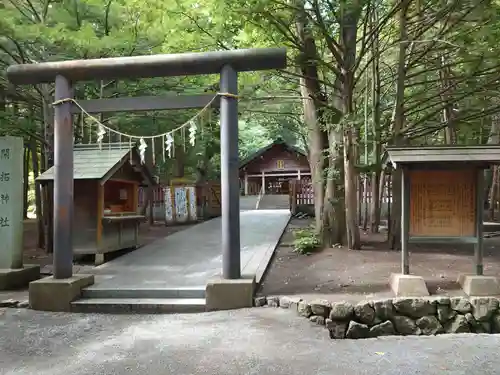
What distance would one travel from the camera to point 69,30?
9.35 meters

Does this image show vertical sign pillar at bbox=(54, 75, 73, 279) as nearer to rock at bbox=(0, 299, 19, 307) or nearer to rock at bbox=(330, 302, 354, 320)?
rock at bbox=(0, 299, 19, 307)

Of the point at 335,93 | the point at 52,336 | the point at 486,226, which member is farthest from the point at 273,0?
the point at 486,226

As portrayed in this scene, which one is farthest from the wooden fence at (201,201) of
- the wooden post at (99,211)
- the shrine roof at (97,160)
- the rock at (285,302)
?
the rock at (285,302)

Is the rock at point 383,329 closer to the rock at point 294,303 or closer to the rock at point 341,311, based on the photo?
the rock at point 341,311

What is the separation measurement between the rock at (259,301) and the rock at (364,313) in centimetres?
150

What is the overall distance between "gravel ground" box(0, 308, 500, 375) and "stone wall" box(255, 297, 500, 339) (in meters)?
0.41

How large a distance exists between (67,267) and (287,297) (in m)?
3.88

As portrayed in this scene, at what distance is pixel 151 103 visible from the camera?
7.59m

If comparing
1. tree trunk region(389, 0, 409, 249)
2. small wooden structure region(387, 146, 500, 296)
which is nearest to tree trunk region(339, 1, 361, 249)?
tree trunk region(389, 0, 409, 249)

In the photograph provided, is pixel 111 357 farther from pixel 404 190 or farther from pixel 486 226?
pixel 486 226

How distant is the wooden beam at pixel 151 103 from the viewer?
24.6ft

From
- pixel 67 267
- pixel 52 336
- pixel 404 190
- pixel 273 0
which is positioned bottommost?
pixel 52 336

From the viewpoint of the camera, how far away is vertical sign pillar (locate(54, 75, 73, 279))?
7.55 m

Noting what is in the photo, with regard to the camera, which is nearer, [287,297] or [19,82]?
[287,297]
